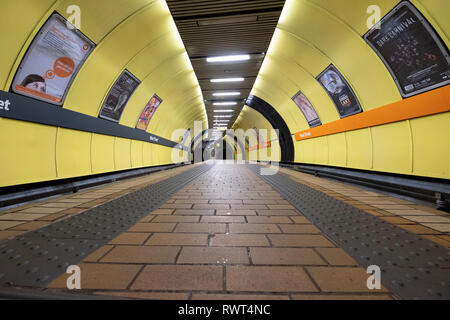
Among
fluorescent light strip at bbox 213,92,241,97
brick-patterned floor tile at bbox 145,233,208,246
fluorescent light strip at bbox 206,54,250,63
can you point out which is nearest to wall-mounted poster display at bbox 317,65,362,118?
fluorescent light strip at bbox 206,54,250,63

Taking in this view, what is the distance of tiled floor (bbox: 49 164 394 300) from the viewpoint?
4.02 ft

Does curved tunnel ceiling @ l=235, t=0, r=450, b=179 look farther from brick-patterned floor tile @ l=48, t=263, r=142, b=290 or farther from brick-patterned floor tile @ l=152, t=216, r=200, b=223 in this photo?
brick-patterned floor tile @ l=48, t=263, r=142, b=290

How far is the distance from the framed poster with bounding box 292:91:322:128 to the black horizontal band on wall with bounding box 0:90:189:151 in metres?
7.97

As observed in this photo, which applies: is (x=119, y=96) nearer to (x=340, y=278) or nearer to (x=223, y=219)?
(x=223, y=219)

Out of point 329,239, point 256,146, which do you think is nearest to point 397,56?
point 329,239

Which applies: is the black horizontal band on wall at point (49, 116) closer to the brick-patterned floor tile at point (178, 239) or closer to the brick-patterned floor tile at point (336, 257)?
the brick-patterned floor tile at point (178, 239)

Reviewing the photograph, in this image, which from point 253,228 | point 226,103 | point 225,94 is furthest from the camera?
point 226,103

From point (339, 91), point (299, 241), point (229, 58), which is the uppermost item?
point (229, 58)

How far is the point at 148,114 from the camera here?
852cm

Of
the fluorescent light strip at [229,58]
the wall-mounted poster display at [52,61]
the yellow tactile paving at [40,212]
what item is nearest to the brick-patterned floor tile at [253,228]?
the yellow tactile paving at [40,212]

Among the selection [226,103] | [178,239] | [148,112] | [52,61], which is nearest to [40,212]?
[178,239]

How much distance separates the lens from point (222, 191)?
4723 millimetres

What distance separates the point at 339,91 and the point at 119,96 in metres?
7.50

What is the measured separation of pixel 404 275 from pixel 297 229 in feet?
3.34
